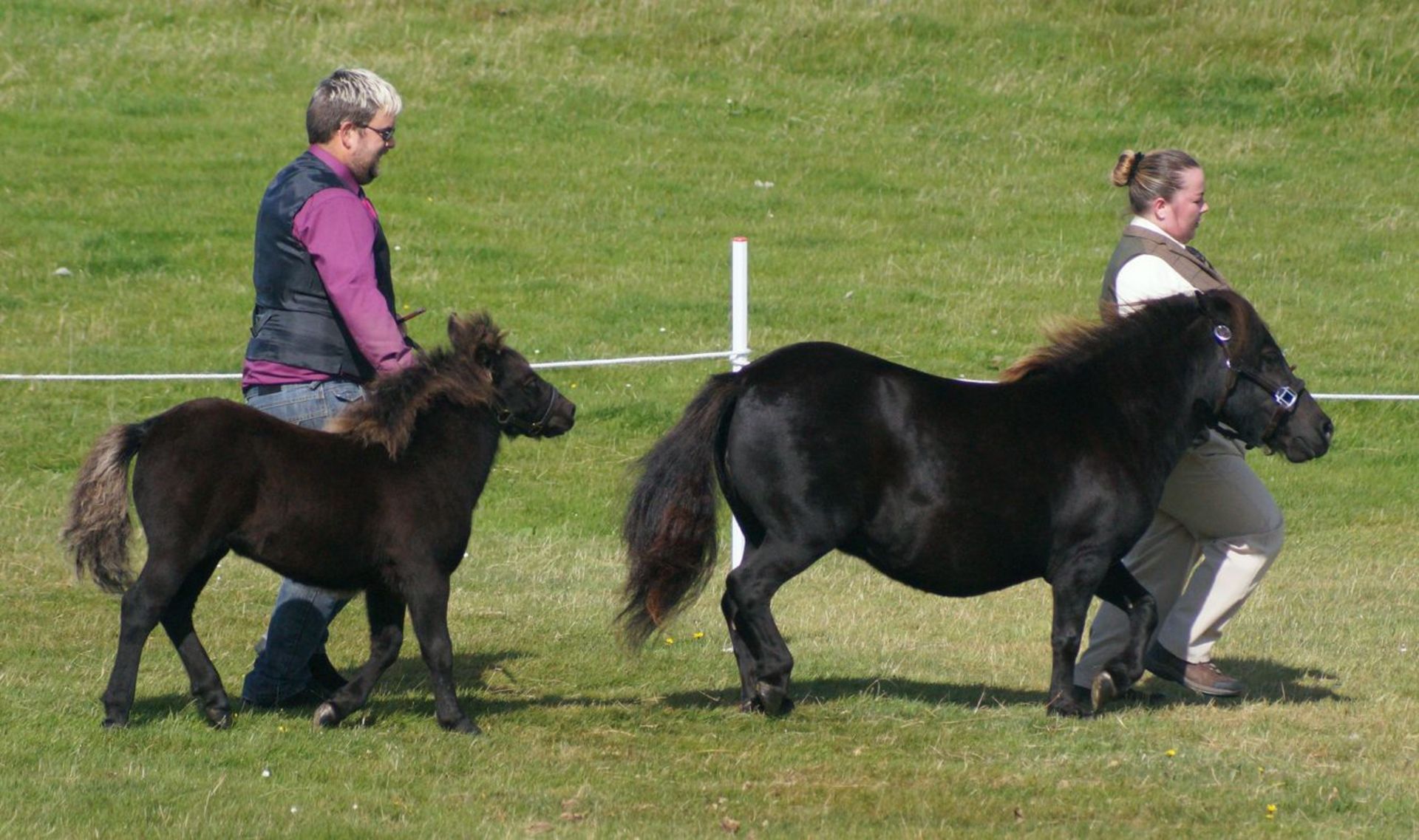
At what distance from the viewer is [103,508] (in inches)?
229

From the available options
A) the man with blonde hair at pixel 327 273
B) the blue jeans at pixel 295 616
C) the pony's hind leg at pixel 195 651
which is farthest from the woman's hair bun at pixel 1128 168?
the pony's hind leg at pixel 195 651

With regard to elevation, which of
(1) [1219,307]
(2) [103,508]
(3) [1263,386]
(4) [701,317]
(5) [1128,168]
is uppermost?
(5) [1128,168]

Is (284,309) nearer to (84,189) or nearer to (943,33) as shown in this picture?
(84,189)

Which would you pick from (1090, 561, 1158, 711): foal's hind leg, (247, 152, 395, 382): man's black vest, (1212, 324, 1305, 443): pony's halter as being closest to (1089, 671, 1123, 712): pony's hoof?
(1090, 561, 1158, 711): foal's hind leg

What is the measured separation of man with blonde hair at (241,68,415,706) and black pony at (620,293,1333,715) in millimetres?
1206

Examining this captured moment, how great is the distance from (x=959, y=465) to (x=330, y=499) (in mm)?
2361

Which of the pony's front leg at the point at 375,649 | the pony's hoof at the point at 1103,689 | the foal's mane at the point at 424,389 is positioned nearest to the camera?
the foal's mane at the point at 424,389

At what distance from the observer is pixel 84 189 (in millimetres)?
18750

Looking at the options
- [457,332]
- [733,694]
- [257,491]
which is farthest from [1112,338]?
[257,491]

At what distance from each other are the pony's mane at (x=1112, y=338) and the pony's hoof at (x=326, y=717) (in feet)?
9.80

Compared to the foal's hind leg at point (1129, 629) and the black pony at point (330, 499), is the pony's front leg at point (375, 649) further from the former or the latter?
the foal's hind leg at point (1129, 629)

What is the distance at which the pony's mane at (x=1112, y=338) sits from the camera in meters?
6.79

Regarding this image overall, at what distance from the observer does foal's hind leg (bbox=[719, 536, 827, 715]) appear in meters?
6.38

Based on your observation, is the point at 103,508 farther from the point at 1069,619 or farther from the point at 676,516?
the point at 1069,619
